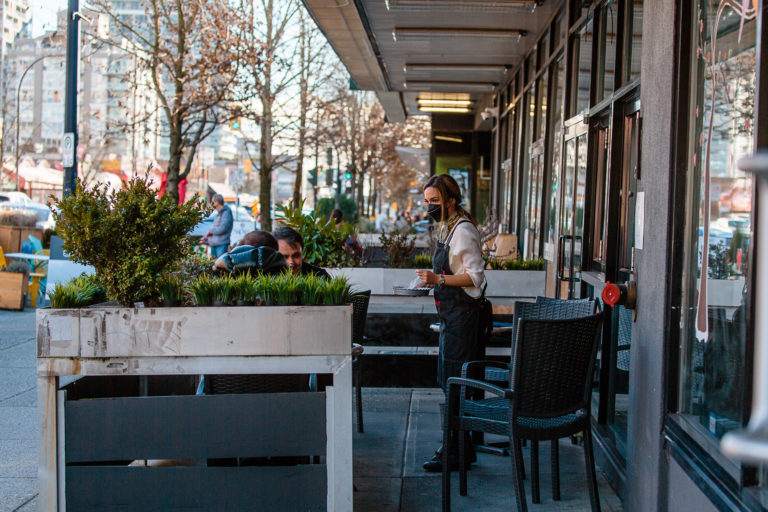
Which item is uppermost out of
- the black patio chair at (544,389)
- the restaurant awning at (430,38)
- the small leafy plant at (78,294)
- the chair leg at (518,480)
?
the restaurant awning at (430,38)

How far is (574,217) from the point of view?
7.92m

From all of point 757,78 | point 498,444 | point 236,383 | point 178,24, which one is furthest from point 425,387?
point 178,24

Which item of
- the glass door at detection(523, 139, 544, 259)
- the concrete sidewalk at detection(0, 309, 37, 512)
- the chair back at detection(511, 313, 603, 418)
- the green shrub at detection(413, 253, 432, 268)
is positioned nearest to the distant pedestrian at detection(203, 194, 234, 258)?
the concrete sidewalk at detection(0, 309, 37, 512)

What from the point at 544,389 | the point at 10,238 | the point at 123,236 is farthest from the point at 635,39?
the point at 10,238

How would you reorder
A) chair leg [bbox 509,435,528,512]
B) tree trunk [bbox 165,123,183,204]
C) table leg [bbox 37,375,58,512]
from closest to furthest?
1. table leg [bbox 37,375,58,512]
2. chair leg [bbox 509,435,528,512]
3. tree trunk [bbox 165,123,183,204]

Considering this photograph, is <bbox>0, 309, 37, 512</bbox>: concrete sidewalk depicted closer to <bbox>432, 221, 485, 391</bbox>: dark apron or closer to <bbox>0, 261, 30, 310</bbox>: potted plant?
<bbox>0, 261, 30, 310</bbox>: potted plant

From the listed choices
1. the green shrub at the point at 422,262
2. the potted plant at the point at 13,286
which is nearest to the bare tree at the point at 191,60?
the potted plant at the point at 13,286

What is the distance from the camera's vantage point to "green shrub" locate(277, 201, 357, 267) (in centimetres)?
933

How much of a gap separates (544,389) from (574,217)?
4005mm

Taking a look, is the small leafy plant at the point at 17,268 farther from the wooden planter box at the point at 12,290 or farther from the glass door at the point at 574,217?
the glass door at the point at 574,217

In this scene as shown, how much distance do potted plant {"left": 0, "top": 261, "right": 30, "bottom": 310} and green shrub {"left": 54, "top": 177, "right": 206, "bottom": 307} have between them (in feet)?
32.8

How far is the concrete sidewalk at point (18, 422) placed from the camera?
4.90 meters

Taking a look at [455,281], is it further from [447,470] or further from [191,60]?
[191,60]

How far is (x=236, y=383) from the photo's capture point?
4.12 m
